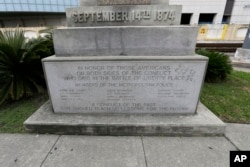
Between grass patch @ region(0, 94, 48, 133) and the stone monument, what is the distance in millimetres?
412

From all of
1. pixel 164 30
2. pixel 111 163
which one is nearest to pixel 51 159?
pixel 111 163

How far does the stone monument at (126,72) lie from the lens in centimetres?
271

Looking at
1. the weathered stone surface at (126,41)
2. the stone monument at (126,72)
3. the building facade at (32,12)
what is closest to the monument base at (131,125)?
the stone monument at (126,72)

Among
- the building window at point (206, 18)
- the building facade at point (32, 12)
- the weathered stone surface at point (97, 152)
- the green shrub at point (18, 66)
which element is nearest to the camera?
the weathered stone surface at point (97, 152)

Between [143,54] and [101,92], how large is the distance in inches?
38.7

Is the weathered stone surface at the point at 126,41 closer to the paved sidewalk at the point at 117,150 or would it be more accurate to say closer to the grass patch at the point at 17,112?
the paved sidewalk at the point at 117,150

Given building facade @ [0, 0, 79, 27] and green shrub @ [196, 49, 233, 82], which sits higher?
building facade @ [0, 0, 79, 27]

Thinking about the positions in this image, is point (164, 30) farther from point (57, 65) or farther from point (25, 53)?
point (25, 53)

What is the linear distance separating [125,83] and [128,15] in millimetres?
1175

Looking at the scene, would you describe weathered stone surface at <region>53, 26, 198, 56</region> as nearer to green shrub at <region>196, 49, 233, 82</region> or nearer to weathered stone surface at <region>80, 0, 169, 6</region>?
weathered stone surface at <region>80, 0, 169, 6</region>

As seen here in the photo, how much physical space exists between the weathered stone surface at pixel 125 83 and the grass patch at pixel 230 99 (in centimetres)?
94

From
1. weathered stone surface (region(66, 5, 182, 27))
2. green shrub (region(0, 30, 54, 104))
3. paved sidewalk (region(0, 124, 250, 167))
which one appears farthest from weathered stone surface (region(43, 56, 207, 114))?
green shrub (region(0, 30, 54, 104))

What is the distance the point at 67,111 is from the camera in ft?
10.2

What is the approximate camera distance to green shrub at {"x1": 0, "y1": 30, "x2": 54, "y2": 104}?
11.9 feet
